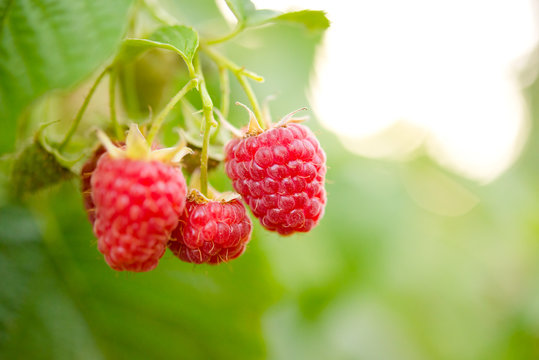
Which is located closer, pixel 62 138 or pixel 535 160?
pixel 62 138

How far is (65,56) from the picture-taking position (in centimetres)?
117

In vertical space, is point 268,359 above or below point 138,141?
below

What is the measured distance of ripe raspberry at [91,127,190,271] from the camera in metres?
1.12

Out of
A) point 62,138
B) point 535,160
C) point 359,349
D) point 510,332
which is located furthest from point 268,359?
point 535,160

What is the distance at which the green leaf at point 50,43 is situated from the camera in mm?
1146

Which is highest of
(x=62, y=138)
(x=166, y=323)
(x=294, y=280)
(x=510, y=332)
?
(x=62, y=138)

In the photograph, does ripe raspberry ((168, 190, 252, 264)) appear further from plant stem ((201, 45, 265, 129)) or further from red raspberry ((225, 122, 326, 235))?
plant stem ((201, 45, 265, 129))

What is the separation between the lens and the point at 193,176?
55.8 inches

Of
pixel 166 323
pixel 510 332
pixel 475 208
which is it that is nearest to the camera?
pixel 166 323

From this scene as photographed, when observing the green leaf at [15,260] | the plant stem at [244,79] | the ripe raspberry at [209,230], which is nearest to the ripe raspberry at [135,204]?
the ripe raspberry at [209,230]

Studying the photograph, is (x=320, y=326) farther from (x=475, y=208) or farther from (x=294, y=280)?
(x=475, y=208)

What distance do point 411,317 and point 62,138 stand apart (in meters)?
4.61

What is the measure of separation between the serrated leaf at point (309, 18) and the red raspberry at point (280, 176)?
11.7 inches

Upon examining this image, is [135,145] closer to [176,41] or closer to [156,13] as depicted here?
[176,41]
